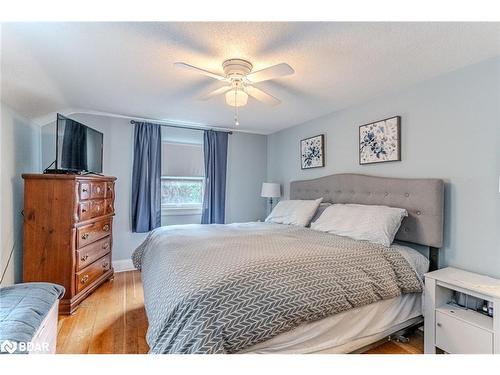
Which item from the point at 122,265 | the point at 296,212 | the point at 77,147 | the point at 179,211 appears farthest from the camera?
the point at 179,211

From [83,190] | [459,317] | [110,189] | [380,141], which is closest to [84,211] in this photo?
[83,190]

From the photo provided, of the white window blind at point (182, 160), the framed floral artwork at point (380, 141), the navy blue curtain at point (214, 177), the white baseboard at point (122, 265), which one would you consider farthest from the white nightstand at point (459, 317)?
the white baseboard at point (122, 265)

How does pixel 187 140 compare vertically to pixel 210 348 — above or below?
above

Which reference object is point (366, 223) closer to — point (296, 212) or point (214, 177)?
point (296, 212)

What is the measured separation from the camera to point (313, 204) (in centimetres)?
317

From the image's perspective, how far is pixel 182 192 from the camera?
13.8 ft

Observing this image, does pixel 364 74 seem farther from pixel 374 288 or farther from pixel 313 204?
pixel 374 288

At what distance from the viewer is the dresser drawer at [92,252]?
2.62 metres

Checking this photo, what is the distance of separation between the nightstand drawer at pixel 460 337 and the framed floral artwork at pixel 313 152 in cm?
220

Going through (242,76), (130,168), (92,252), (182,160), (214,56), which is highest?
(214,56)

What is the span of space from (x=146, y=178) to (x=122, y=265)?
4.32 feet
